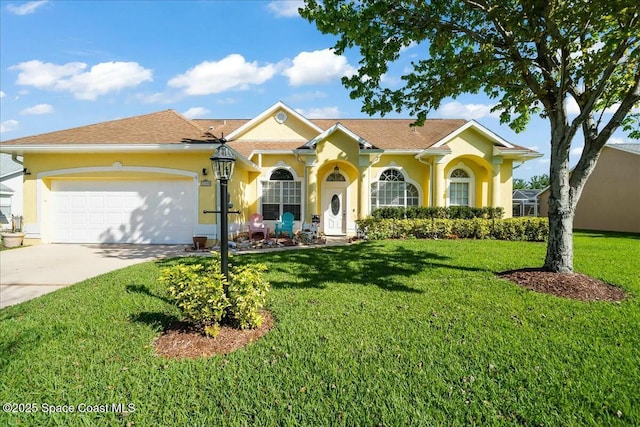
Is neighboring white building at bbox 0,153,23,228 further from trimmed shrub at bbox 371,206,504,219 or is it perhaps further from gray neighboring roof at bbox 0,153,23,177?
trimmed shrub at bbox 371,206,504,219

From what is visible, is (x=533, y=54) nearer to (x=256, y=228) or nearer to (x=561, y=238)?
(x=561, y=238)

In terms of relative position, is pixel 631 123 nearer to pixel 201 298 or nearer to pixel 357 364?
pixel 357 364

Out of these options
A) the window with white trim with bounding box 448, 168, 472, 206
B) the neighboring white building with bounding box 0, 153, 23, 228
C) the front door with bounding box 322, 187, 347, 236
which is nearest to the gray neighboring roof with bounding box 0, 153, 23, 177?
the neighboring white building with bounding box 0, 153, 23, 228

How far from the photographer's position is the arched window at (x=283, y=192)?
15.4m

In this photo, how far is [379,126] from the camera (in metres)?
18.8

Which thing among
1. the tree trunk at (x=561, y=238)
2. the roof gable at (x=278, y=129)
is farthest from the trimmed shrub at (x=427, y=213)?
the tree trunk at (x=561, y=238)

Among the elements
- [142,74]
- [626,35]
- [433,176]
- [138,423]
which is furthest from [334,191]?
[138,423]

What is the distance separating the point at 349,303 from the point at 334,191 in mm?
10784

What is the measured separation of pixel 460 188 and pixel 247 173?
37.0 ft

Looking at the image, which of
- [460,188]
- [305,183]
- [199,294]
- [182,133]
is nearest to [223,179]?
[199,294]

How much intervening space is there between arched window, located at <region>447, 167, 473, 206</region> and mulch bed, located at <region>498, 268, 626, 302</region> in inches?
396

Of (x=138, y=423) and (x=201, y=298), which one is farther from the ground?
(x=201, y=298)

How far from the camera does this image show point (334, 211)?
52.2 feet

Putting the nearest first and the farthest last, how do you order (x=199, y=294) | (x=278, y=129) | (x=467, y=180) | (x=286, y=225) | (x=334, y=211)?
(x=199, y=294) < (x=286, y=225) < (x=334, y=211) < (x=467, y=180) < (x=278, y=129)
